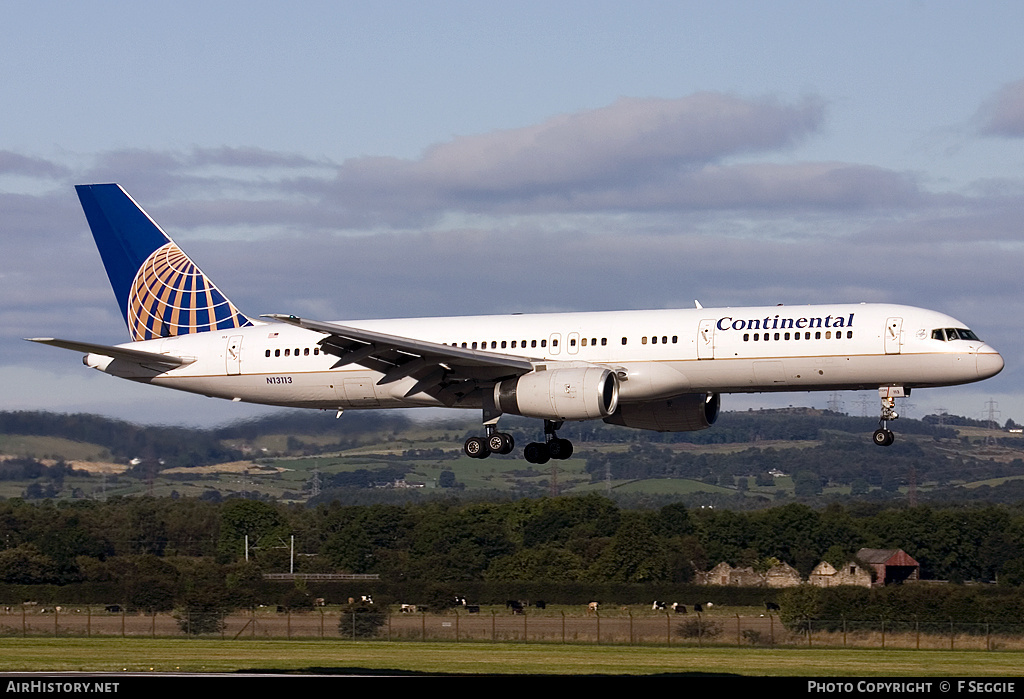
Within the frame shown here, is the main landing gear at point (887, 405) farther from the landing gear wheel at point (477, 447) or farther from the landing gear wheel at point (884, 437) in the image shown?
the landing gear wheel at point (477, 447)

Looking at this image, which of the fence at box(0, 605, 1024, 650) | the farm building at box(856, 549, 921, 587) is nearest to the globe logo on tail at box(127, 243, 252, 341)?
the fence at box(0, 605, 1024, 650)

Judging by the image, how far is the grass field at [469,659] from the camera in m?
48.0

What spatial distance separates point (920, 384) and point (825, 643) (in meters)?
18.3

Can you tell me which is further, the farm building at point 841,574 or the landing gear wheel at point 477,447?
the farm building at point 841,574

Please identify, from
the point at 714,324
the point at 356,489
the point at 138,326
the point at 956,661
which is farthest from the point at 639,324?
the point at 356,489

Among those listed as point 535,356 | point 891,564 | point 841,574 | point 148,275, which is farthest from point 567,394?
point 891,564

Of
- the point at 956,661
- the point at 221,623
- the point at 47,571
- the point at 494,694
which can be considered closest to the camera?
the point at 494,694

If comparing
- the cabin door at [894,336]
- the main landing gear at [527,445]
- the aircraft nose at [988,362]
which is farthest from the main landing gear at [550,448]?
the aircraft nose at [988,362]

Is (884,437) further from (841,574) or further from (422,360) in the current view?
(841,574)

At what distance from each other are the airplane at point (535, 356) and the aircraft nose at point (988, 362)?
4 cm

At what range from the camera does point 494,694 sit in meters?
26.4

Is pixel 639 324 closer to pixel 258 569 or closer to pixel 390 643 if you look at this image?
pixel 390 643

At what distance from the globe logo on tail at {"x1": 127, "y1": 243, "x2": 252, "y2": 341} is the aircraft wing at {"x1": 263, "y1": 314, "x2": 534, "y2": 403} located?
25.7 ft

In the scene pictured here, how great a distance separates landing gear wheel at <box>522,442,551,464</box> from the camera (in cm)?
5616
